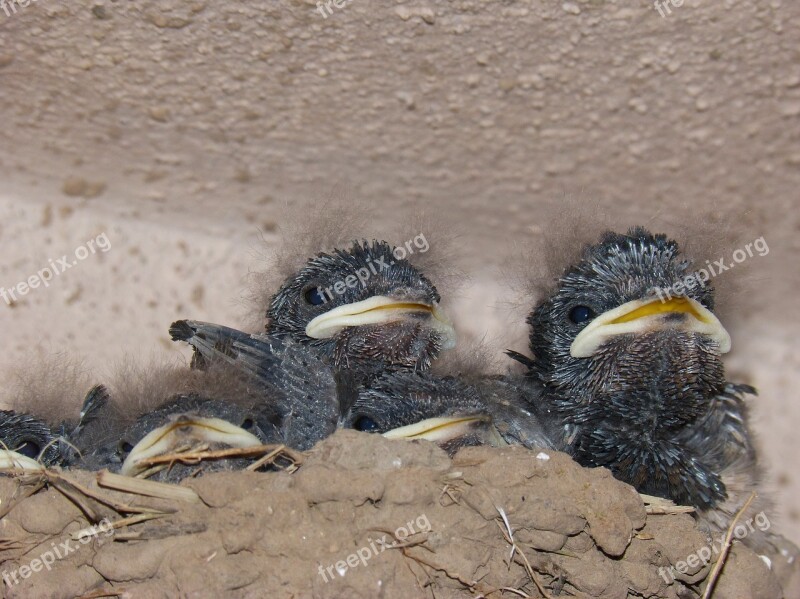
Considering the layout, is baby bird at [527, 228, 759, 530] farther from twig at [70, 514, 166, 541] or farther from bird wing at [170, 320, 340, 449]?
twig at [70, 514, 166, 541]

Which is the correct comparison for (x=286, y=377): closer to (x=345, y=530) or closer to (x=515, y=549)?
(x=345, y=530)

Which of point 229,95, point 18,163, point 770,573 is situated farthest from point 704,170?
point 18,163

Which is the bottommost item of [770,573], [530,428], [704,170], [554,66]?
[770,573]

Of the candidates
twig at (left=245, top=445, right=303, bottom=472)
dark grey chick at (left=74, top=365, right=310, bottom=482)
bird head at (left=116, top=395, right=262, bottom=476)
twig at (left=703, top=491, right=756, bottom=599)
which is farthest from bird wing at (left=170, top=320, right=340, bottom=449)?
twig at (left=703, top=491, right=756, bottom=599)

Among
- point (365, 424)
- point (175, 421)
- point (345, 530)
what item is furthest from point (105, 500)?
point (365, 424)

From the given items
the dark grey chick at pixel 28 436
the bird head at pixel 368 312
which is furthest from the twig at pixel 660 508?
the dark grey chick at pixel 28 436

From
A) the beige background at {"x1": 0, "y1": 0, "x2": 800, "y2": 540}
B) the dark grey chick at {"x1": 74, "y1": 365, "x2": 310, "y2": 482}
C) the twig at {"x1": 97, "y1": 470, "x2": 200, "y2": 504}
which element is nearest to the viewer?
the twig at {"x1": 97, "y1": 470, "x2": 200, "y2": 504}

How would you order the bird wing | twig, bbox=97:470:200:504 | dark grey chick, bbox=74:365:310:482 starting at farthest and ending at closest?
the bird wing
dark grey chick, bbox=74:365:310:482
twig, bbox=97:470:200:504

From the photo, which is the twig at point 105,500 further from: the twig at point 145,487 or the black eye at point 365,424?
the black eye at point 365,424

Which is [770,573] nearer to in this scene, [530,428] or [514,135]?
[530,428]
